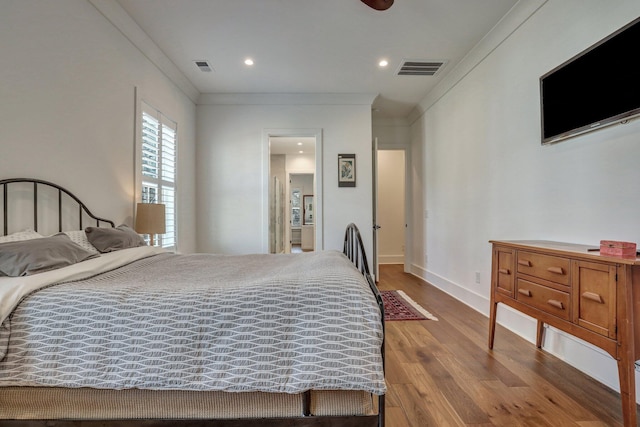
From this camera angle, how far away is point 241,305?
3.85 ft

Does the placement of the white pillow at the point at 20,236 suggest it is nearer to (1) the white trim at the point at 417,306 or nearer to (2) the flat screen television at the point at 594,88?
(1) the white trim at the point at 417,306

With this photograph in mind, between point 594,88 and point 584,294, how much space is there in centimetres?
125

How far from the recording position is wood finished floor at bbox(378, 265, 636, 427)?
151cm

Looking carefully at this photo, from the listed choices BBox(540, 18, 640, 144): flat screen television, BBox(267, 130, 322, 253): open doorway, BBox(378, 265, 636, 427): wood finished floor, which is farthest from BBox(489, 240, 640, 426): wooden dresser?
BBox(267, 130, 322, 253): open doorway

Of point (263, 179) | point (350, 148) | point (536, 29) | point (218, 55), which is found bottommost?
point (263, 179)

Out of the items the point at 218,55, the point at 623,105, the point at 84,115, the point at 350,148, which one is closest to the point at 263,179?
the point at 350,148

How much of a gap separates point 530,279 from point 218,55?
11.8 ft

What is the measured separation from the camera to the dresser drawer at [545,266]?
168cm

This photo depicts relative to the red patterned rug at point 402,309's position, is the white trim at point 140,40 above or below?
above

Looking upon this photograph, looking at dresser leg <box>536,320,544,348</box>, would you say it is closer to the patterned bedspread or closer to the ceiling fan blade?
Result: the patterned bedspread

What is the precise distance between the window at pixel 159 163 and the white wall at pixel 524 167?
3.51 meters

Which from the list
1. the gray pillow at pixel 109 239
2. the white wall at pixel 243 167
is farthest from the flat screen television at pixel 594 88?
the gray pillow at pixel 109 239

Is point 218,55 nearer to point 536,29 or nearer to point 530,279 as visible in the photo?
point 536,29

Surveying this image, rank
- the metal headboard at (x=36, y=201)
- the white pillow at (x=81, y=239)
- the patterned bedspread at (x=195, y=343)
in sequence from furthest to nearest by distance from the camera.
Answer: the white pillow at (x=81, y=239) < the metal headboard at (x=36, y=201) < the patterned bedspread at (x=195, y=343)
